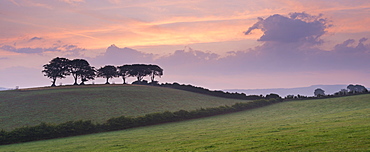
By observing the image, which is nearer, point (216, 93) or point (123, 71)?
point (216, 93)

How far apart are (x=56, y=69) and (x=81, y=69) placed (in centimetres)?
1021

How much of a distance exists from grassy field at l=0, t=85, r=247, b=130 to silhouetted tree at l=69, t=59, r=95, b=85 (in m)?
27.4

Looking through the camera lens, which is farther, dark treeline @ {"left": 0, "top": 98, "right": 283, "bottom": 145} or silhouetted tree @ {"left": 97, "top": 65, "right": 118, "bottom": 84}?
silhouetted tree @ {"left": 97, "top": 65, "right": 118, "bottom": 84}

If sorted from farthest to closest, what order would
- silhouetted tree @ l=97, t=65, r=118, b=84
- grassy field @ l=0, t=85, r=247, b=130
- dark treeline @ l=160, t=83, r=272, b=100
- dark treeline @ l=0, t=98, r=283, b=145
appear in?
silhouetted tree @ l=97, t=65, r=118, b=84, dark treeline @ l=160, t=83, r=272, b=100, grassy field @ l=0, t=85, r=247, b=130, dark treeline @ l=0, t=98, r=283, b=145

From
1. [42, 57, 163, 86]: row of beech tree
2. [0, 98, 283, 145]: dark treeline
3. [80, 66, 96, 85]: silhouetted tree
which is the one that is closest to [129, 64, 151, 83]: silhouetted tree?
[42, 57, 163, 86]: row of beech tree

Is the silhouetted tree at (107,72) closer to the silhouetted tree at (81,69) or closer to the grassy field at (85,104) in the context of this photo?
the silhouetted tree at (81,69)

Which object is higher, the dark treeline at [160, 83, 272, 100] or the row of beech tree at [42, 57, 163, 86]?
the row of beech tree at [42, 57, 163, 86]

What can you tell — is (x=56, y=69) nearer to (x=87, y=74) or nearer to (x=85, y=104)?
(x=87, y=74)

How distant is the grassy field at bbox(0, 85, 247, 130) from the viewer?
227 feet

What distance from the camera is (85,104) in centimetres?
8319

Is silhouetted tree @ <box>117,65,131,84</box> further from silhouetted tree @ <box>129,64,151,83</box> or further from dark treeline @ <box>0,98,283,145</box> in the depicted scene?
dark treeline @ <box>0,98,283,145</box>

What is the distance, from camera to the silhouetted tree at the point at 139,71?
15250 centimetres

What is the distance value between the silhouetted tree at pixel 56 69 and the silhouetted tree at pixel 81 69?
2.60 metres

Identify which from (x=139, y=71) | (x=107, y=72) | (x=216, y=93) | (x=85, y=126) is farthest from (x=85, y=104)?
(x=139, y=71)
